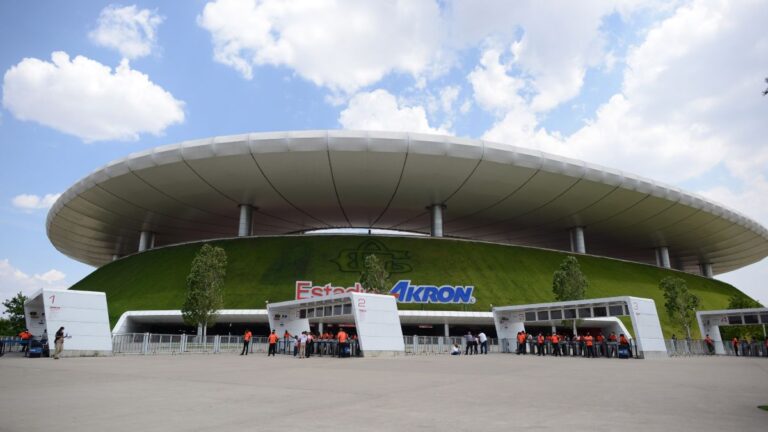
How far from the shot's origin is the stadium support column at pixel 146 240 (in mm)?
50594

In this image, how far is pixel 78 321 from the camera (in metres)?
21.0

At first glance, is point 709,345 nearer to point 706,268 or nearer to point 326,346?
point 326,346

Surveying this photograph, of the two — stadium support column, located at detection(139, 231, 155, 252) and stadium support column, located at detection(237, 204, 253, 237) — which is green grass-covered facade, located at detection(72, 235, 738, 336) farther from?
stadium support column, located at detection(139, 231, 155, 252)

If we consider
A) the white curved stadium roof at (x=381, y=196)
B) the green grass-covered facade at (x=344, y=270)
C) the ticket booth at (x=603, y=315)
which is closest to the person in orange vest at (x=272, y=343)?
the green grass-covered facade at (x=344, y=270)

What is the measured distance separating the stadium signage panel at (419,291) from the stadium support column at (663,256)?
94.7 ft

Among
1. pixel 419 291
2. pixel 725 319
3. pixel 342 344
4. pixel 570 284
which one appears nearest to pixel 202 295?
pixel 342 344

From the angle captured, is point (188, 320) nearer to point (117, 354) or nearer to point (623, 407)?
point (117, 354)

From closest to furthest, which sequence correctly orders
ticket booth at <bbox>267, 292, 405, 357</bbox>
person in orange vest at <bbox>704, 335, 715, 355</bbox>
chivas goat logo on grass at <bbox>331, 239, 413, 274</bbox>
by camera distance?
1. ticket booth at <bbox>267, 292, 405, 357</bbox>
2. person in orange vest at <bbox>704, 335, 715, 355</bbox>
3. chivas goat logo on grass at <bbox>331, 239, 413, 274</bbox>

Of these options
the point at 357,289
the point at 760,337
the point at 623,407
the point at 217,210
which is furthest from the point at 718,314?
the point at 217,210

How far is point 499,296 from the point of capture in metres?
38.6

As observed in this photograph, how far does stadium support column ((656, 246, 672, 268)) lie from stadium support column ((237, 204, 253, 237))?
139ft

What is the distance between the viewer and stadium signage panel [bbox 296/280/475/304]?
36906 mm

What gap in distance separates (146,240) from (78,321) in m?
32.1

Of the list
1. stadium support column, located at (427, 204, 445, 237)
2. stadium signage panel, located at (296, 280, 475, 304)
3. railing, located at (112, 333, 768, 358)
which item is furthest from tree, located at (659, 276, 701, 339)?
stadium support column, located at (427, 204, 445, 237)
